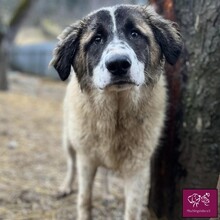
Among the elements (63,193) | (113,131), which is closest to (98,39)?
(113,131)

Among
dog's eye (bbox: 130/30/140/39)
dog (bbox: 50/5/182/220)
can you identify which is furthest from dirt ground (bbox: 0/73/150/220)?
dog's eye (bbox: 130/30/140/39)

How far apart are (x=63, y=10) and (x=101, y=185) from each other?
18059mm

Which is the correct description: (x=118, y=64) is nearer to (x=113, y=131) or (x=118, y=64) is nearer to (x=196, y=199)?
(x=113, y=131)

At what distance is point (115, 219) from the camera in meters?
3.65

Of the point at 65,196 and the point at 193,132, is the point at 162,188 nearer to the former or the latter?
the point at 193,132

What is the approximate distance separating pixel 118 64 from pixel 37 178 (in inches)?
94.0

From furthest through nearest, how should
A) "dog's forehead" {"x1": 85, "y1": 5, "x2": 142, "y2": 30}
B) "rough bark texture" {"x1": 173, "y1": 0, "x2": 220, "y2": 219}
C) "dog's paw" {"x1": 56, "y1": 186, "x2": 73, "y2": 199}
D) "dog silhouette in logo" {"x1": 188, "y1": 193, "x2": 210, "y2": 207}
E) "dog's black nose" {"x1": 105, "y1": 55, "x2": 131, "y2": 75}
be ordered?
"dog's paw" {"x1": 56, "y1": 186, "x2": 73, "y2": 199} < "rough bark texture" {"x1": 173, "y1": 0, "x2": 220, "y2": 219} < "dog's forehead" {"x1": 85, "y1": 5, "x2": 142, "y2": 30} < "dog silhouette in logo" {"x1": 188, "y1": 193, "x2": 210, "y2": 207} < "dog's black nose" {"x1": 105, "y1": 55, "x2": 131, "y2": 75}

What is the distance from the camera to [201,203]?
2729mm

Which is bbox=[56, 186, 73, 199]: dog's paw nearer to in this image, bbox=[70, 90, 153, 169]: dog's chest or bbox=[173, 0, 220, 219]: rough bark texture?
bbox=[70, 90, 153, 169]: dog's chest

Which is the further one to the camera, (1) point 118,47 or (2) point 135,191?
(2) point 135,191

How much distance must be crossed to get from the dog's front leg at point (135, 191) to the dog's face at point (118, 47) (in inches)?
27.4

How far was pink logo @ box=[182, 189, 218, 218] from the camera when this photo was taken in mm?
2588

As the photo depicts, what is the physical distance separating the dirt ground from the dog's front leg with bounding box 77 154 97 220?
250 millimetres

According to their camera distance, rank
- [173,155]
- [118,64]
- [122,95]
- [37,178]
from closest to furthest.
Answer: [118,64]
[122,95]
[173,155]
[37,178]
